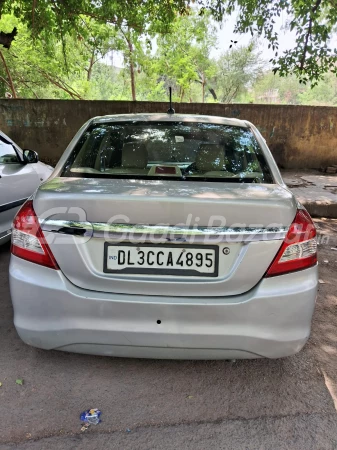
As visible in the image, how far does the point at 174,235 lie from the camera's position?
1617 mm

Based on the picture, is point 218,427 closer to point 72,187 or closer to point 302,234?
point 302,234

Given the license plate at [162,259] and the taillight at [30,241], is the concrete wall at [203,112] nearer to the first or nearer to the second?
the taillight at [30,241]

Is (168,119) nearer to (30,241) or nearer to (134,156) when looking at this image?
(134,156)

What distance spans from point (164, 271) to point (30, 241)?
2.22 ft

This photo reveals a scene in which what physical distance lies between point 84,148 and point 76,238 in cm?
109

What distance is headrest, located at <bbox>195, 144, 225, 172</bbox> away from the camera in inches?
91.2

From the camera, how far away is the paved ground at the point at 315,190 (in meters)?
6.20

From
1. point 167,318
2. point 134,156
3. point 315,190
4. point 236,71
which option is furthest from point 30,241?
point 236,71

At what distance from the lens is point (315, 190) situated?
24.0ft

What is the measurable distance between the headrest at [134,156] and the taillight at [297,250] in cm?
108

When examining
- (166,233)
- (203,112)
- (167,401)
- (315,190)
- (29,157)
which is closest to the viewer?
(166,233)

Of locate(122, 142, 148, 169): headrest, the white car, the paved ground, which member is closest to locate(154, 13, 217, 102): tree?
the paved ground

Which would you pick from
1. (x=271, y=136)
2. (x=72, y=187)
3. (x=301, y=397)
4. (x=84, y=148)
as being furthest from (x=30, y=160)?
(x=271, y=136)

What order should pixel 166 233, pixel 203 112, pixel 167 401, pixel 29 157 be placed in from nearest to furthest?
pixel 166 233 < pixel 167 401 < pixel 29 157 < pixel 203 112
